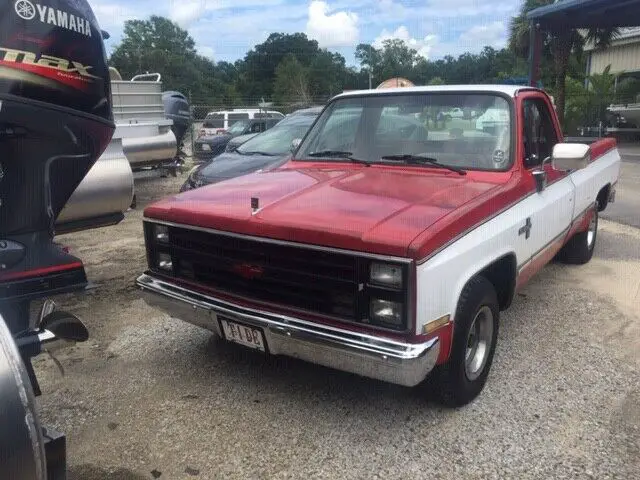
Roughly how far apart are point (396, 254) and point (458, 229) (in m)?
0.46

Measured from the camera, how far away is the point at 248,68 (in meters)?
59.2

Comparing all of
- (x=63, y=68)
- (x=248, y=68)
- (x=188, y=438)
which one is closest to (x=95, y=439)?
(x=188, y=438)

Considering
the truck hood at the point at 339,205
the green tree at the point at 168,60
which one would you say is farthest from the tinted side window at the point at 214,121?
the truck hood at the point at 339,205

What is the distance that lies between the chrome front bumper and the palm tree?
65.6 feet

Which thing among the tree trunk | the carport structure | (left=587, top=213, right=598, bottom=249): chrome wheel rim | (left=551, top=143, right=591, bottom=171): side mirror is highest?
the carport structure

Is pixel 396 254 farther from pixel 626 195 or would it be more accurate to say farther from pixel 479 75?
pixel 479 75

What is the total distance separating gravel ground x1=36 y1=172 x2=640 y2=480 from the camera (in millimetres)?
2908

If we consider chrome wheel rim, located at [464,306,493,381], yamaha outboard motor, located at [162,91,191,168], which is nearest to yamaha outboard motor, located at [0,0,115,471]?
chrome wheel rim, located at [464,306,493,381]

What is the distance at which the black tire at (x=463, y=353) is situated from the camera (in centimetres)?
316

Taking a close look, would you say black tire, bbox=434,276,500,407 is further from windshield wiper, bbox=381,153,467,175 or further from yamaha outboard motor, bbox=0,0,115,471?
yamaha outboard motor, bbox=0,0,115,471

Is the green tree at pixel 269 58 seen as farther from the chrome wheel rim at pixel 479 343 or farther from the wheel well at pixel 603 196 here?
the chrome wheel rim at pixel 479 343

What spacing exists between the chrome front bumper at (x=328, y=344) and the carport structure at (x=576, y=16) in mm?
12476

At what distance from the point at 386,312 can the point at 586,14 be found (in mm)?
16600

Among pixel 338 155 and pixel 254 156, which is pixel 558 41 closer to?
pixel 254 156
